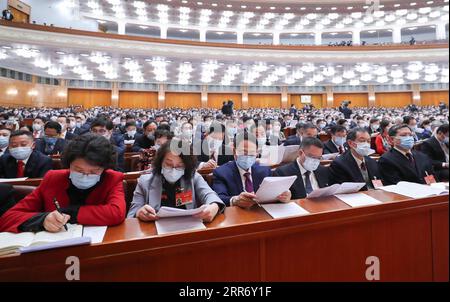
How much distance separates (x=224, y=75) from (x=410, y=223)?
2144cm

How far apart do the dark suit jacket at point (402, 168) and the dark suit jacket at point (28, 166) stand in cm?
383

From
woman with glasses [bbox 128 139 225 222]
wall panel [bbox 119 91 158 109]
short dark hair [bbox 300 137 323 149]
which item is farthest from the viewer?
wall panel [bbox 119 91 158 109]

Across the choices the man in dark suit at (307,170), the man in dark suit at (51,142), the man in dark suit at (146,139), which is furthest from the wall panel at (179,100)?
the man in dark suit at (307,170)

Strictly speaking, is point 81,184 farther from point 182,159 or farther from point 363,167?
point 363,167

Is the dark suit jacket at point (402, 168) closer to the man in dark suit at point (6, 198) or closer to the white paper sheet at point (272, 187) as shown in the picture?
the white paper sheet at point (272, 187)

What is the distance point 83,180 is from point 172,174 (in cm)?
60

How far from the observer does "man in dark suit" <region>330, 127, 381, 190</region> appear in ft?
9.59

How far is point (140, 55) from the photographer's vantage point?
49.6ft

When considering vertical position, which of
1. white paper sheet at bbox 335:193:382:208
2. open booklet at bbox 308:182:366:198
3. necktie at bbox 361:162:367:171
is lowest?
white paper sheet at bbox 335:193:382:208

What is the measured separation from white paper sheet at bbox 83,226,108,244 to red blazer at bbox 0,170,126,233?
6 cm

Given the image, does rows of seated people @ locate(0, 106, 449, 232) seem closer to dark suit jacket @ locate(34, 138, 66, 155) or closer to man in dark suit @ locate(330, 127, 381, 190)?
man in dark suit @ locate(330, 127, 381, 190)

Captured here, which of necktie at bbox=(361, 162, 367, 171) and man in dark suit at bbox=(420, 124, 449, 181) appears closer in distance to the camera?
man in dark suit at bbox=(420, 124, 449, 181)

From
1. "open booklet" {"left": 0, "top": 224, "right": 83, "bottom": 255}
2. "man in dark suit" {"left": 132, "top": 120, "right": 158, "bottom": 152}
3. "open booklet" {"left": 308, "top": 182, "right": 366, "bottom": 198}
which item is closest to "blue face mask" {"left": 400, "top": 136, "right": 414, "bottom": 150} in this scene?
"open booklet" {"left": 308, "top": 182, "right": 366, "bottom": 198}
